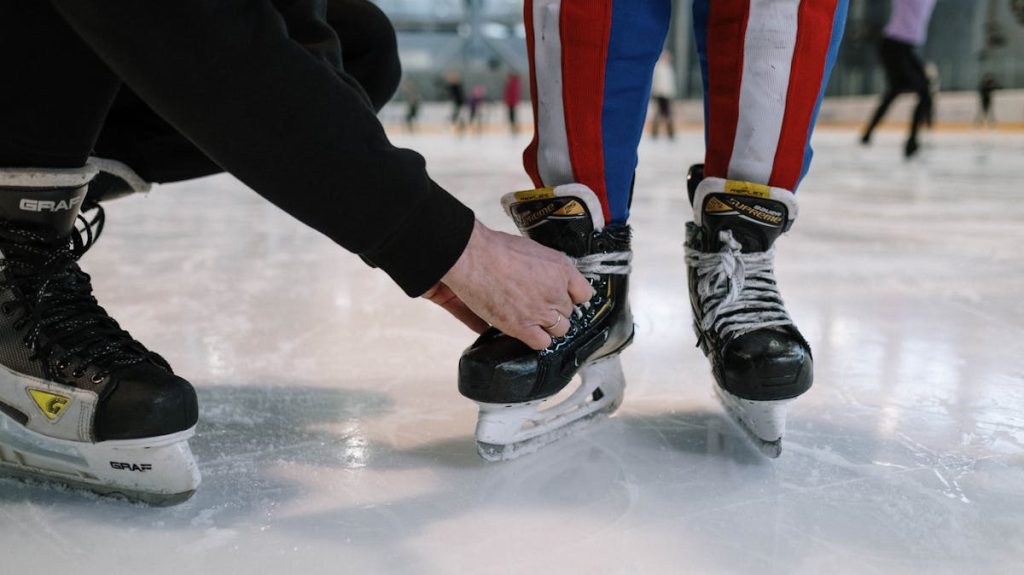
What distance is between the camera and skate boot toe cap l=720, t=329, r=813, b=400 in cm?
65

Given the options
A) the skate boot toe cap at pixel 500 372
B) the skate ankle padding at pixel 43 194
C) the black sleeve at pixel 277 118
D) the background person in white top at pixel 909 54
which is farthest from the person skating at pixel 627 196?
the background person in white top at pixel 909 54

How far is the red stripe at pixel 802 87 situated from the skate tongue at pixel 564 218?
0.16 meters

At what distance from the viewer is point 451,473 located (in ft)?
2.09

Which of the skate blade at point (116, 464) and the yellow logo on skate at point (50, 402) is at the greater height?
the yellow logo on skate at point (50, 402)

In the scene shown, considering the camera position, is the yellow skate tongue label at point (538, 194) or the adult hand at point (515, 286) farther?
the yellow skate tongue label at point (538, 194)

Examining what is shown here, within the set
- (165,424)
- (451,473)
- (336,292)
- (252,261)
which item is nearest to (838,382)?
(451,473)

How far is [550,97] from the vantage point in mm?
746

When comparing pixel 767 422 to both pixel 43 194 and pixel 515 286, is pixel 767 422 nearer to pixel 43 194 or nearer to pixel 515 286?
pixel 515 286

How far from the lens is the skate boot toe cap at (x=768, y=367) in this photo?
0.65 meters

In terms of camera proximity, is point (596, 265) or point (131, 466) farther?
point (596, 265)

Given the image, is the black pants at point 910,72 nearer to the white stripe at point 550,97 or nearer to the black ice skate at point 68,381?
the white stripe at point 550,97

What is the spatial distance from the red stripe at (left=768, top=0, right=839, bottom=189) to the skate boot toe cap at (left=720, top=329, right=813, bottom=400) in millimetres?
143

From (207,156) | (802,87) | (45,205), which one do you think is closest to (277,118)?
(207,156)

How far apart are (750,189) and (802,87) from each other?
0.32 feet
